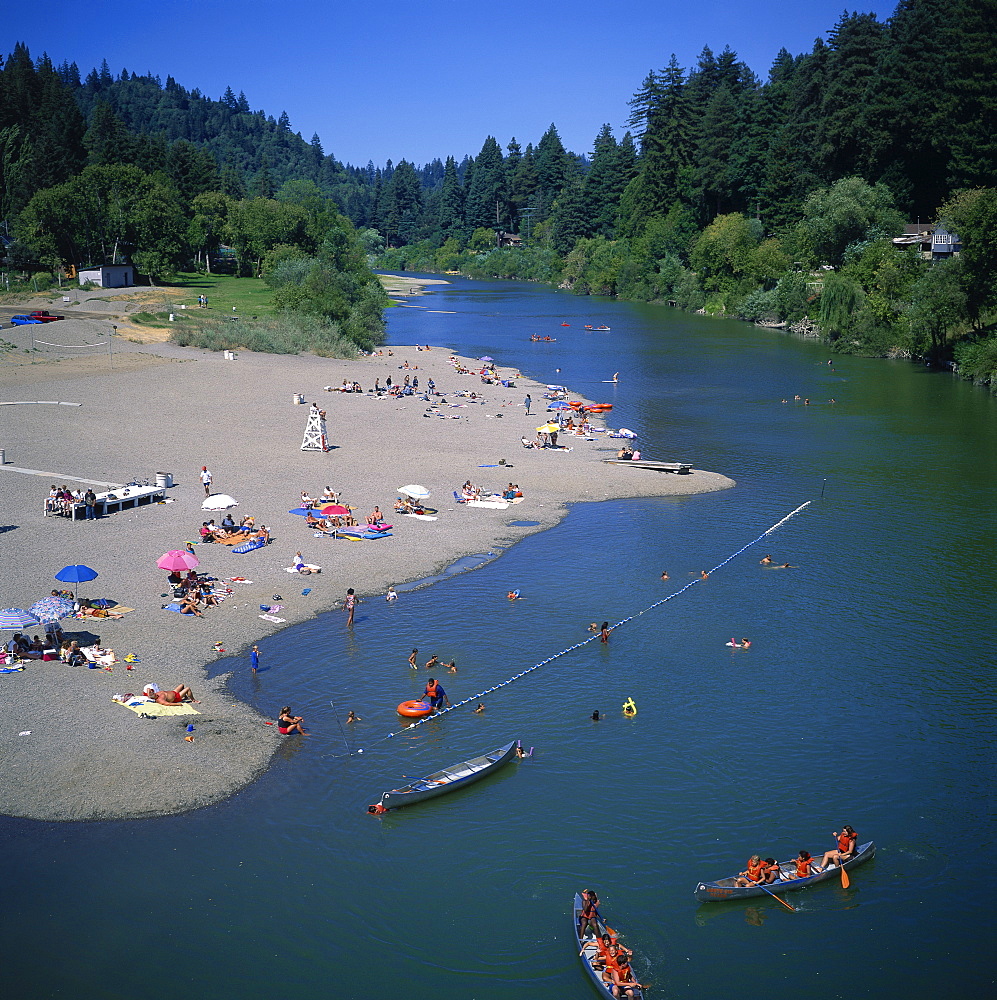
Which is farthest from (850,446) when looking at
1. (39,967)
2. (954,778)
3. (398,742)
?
(39,967)

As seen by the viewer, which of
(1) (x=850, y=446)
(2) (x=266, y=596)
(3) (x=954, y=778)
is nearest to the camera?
(3) (x=954, y=778)

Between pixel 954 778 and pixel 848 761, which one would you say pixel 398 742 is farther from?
pixel 954 778

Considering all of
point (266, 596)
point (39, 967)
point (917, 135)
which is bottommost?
point (39, 967)

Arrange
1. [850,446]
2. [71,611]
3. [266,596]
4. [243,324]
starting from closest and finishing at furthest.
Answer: [71,611] < [266,596] < [850,446] < [243,324]

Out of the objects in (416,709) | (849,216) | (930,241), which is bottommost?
(416,709)

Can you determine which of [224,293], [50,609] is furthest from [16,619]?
[224,293]

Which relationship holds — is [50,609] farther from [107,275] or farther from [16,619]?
[107,275]

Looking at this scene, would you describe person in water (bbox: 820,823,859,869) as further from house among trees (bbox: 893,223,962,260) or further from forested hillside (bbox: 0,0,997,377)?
house among trees (bbox: 893,223,962,260)

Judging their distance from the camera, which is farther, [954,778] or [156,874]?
[954,778]
